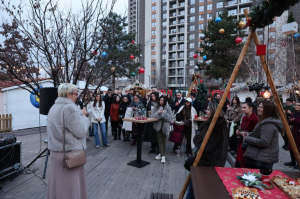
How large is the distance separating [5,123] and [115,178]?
8.87 metres

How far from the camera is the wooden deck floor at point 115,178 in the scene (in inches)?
148

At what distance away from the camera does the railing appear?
391 inches

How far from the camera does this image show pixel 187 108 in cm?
637

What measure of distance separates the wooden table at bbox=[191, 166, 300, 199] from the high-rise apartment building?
155 feet

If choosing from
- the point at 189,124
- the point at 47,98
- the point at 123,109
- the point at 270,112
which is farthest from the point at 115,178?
the point at 123,109

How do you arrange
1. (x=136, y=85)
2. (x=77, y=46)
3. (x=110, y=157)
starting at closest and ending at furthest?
(x=77, y=46), (x=110, y=157), (x=136, y=85)

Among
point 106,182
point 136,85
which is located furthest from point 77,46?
point 136,85

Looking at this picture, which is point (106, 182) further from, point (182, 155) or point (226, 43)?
point (226, 43)

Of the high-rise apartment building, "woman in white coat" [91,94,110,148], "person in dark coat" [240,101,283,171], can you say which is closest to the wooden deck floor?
"woman in white coat" [91,94,110,148]

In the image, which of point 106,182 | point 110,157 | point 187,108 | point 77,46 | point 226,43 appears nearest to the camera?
point 106,182

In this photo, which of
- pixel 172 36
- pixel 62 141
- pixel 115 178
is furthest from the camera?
pixel 172 36

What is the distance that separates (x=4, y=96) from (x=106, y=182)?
9491 millimetres

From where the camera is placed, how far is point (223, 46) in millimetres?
22609

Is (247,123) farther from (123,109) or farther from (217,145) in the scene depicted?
(123,109)
